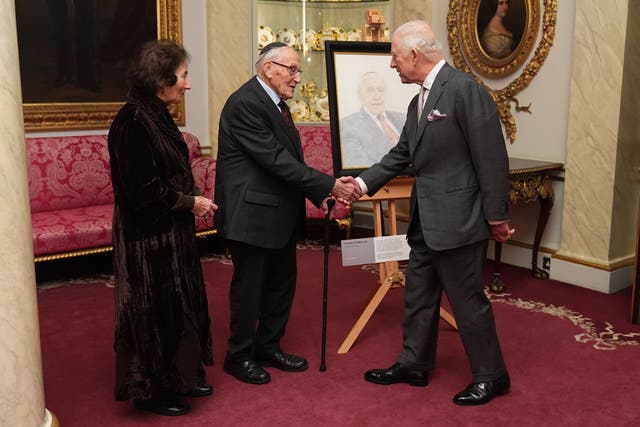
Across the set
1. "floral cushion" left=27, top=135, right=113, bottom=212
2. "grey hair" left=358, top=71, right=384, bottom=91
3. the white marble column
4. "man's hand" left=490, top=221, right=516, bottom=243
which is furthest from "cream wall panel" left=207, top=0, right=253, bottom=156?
the white marble column

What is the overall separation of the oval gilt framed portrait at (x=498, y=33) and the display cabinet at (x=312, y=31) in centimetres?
152

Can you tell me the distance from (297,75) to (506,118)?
110 inches

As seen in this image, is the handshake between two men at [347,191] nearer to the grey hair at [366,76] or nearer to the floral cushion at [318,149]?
the grey hair at [366,76]

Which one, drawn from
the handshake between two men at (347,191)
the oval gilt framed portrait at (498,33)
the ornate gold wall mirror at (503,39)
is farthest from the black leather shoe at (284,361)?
the oval gilt framed portrait at (498,33)

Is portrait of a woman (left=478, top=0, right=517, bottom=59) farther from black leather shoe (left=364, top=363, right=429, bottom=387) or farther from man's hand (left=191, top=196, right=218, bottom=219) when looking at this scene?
man's hand (left=191, top=196, right=218, bottom=219)

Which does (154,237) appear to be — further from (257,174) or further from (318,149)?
(318,149)

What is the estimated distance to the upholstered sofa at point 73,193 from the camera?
16.8 ft

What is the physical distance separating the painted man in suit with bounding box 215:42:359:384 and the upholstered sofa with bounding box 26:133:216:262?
2102 millimetres

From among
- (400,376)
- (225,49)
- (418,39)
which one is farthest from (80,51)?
(400,376)

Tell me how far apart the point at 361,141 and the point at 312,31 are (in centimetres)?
358

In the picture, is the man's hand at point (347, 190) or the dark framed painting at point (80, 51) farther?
the dark framed painting at point (80, 51)

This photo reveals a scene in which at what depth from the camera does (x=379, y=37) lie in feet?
13.9

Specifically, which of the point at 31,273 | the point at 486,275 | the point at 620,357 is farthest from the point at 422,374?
the point at 486,275

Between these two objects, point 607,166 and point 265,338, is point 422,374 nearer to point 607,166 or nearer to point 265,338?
point 265,338
